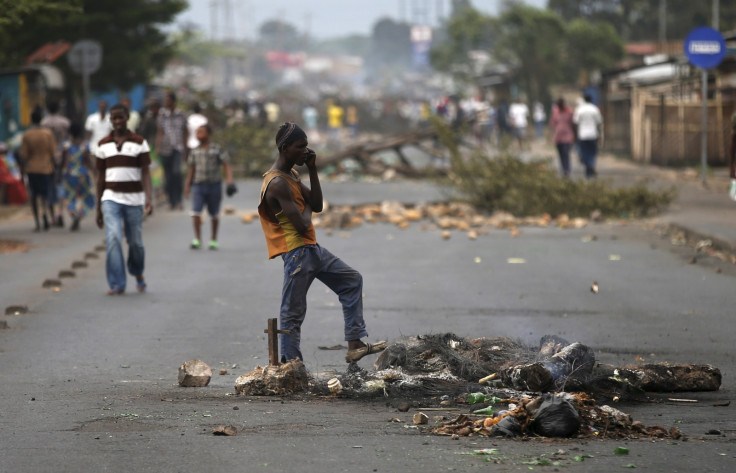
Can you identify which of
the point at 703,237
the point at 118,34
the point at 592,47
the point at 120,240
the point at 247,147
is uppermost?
A: the point at 592,47

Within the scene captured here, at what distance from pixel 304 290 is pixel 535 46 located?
55.3m

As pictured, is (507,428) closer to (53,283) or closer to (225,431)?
(225,431)

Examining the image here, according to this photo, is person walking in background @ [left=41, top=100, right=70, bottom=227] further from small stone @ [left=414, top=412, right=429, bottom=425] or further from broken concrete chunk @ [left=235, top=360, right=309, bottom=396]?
small stone @ [left=414, top=412, right=429, bottom=425]

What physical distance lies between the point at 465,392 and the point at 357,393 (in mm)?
612

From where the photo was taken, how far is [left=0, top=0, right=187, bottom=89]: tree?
98.6ft

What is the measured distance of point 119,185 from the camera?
11.1m

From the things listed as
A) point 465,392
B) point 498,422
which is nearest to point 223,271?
point 465,392

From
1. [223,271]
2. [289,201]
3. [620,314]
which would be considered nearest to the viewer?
[289,201]

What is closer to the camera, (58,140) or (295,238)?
(295,238)

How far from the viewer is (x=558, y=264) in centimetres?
1327

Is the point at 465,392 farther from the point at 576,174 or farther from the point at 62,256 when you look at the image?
the point at 576,174

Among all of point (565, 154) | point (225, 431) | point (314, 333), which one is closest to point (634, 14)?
point (565, 154)

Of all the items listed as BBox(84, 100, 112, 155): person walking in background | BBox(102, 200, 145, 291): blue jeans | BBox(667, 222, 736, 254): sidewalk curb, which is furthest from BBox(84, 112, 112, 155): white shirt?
BBox(667, 222, 736, 254): sidewalk curb

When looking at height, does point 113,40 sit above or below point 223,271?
above
